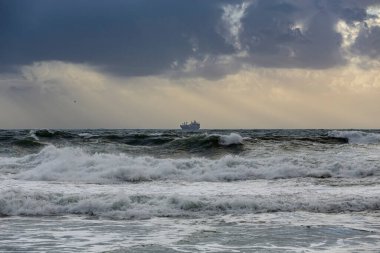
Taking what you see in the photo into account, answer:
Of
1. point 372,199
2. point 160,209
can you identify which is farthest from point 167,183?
point 372,199

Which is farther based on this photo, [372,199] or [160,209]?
[372,199]

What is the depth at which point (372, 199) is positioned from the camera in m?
12.8

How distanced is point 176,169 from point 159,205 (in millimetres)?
7490

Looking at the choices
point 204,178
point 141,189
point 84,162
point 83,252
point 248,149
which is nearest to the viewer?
point 83,252

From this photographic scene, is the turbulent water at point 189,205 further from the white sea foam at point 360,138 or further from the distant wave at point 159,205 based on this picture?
the white sea foam at point 360,138

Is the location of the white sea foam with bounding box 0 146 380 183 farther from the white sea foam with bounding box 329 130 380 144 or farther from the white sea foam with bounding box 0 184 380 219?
the white sea foam with bounding box 329 130 380 144

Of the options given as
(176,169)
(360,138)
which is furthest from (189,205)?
(360,138)

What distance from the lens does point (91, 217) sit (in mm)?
11297

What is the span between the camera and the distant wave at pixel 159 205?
11.7m

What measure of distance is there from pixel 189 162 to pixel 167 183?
3.74 meters

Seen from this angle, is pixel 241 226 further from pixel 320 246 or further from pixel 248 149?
pixel 248 149

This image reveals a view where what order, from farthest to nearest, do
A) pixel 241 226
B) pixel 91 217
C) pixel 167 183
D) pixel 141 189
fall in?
pixel 167 183, pixel 141 189, pixel 91 217, pixel 241 226

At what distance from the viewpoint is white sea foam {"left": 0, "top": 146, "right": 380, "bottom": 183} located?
18516 mm

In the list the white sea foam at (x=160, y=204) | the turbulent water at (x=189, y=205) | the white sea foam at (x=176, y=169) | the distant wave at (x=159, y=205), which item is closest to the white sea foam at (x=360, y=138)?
the turbulent water at (x=189, y=205)
